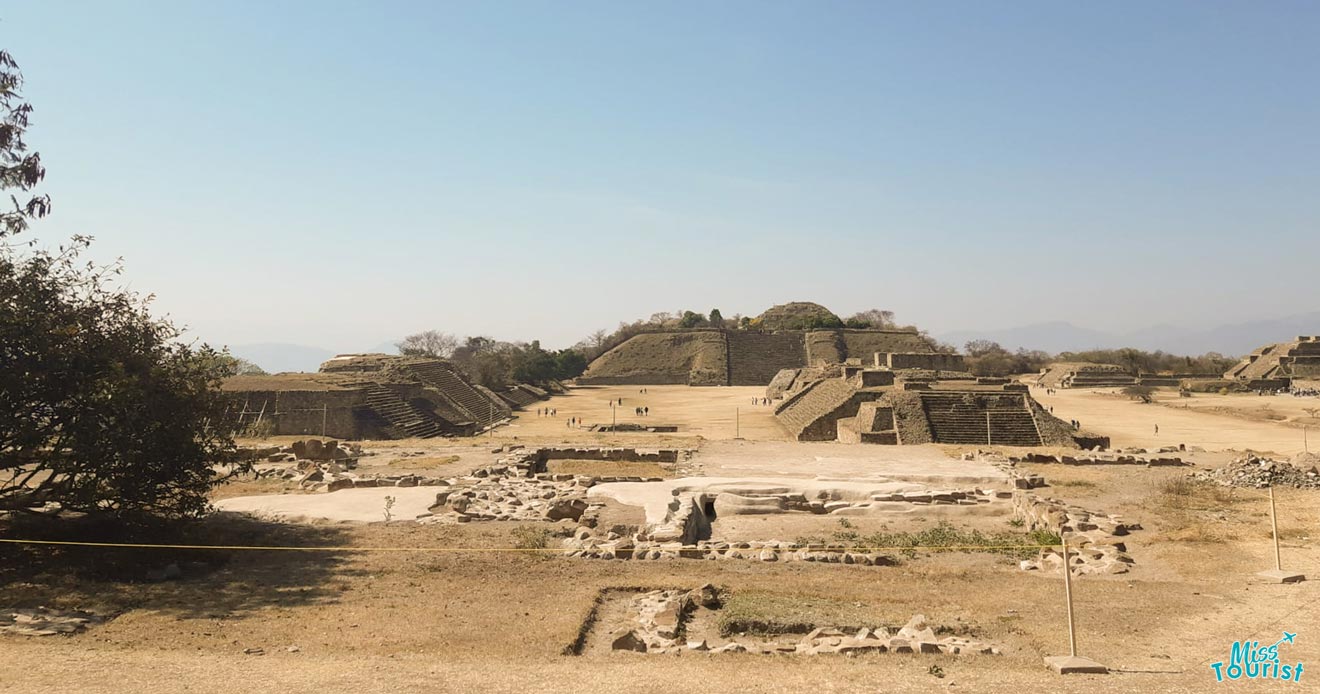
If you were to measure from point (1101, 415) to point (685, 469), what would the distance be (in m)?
33.0

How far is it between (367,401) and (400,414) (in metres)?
1.64

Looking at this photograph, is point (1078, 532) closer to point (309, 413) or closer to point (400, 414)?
point (309, 413)

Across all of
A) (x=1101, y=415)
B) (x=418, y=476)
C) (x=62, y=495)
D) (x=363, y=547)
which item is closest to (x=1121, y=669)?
(x=363, y=547)

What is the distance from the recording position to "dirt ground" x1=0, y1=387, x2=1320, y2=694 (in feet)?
23.2

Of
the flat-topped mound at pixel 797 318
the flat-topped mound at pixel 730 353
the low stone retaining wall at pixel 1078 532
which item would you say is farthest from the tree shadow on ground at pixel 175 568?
the flat-topped mound at pixel 797 318

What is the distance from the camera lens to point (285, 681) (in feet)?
22.8

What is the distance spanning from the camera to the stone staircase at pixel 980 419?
2817 centimetres

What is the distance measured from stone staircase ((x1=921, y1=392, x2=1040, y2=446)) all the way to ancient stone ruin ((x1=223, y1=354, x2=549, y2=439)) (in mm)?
19469

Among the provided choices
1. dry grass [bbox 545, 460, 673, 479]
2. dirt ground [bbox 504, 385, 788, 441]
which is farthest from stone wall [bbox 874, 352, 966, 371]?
dry grass [bbox 545, 460, 673, 479]

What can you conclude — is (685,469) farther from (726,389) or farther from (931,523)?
(726,389)

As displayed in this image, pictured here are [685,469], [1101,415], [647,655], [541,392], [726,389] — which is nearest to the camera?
[647,655]

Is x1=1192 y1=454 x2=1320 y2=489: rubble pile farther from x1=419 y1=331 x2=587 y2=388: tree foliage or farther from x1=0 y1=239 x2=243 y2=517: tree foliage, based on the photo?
x1=419 y1=331 x2=587 y2=388: tree foliage

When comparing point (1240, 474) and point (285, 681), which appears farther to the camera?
point (1240, 474)

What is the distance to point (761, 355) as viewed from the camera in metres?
80.8
